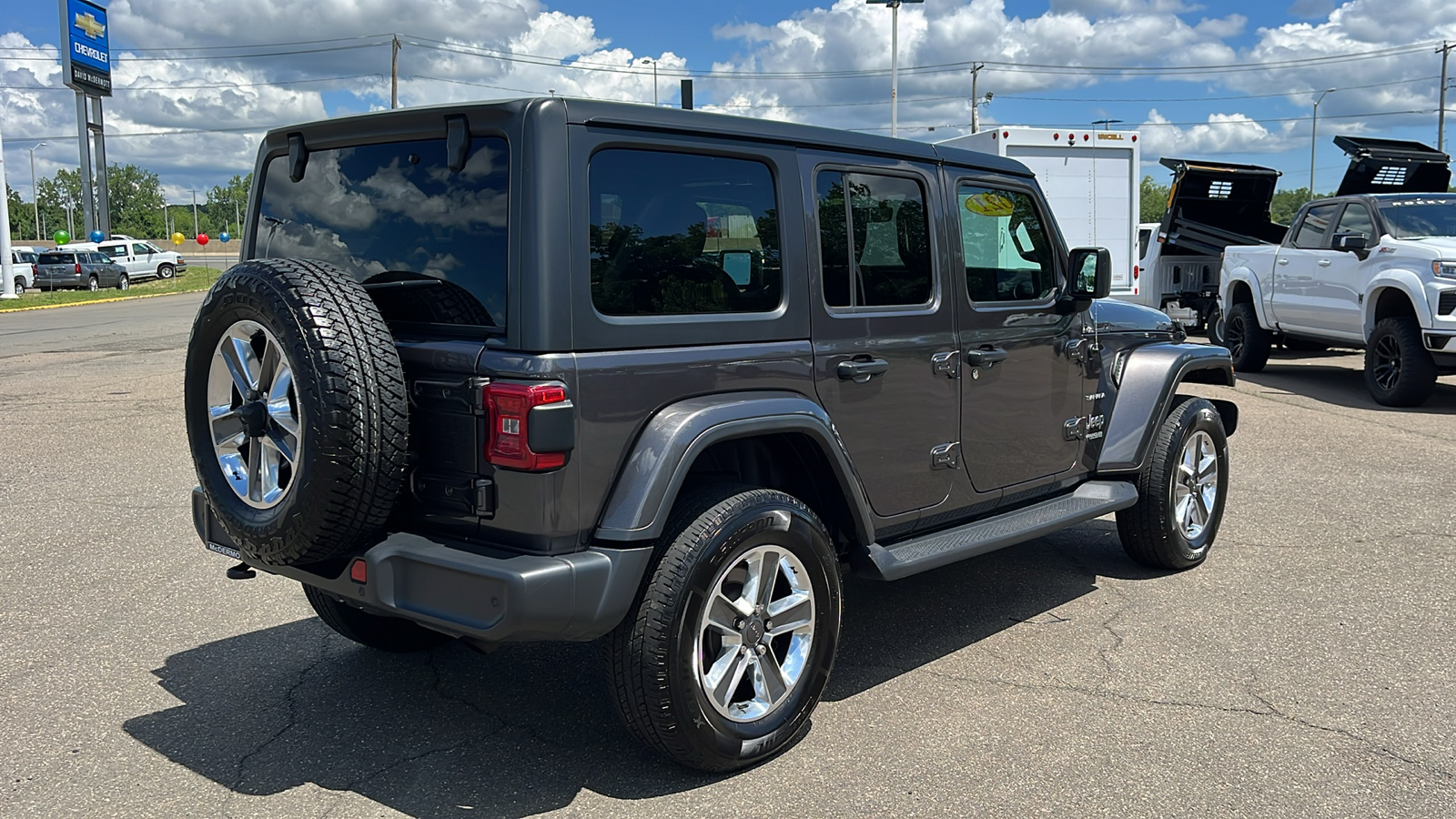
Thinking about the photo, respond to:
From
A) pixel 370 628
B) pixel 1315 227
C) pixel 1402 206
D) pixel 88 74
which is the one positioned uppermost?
pixel 88 74

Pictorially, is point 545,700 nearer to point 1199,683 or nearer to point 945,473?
point 945,473

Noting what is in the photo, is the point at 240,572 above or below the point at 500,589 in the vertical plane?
below

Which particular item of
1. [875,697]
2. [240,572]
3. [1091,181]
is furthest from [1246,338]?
[240,572]

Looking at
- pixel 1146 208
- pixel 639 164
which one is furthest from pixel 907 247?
pixel 1146 208

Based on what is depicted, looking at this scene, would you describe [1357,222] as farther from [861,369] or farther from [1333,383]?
[861,369]

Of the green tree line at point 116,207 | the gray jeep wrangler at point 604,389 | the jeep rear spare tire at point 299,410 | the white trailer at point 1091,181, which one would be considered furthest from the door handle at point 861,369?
the green tree line at point 116,207

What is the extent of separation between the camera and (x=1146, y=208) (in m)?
112

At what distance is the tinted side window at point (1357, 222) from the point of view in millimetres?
11523

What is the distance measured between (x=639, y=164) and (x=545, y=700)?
6.29 feet

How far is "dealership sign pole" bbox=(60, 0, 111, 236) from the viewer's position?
5128 cm

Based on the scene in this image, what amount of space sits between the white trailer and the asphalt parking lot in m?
9.56

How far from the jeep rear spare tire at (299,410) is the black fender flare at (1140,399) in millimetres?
3462

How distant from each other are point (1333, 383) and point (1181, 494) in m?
8.85

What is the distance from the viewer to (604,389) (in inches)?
126
